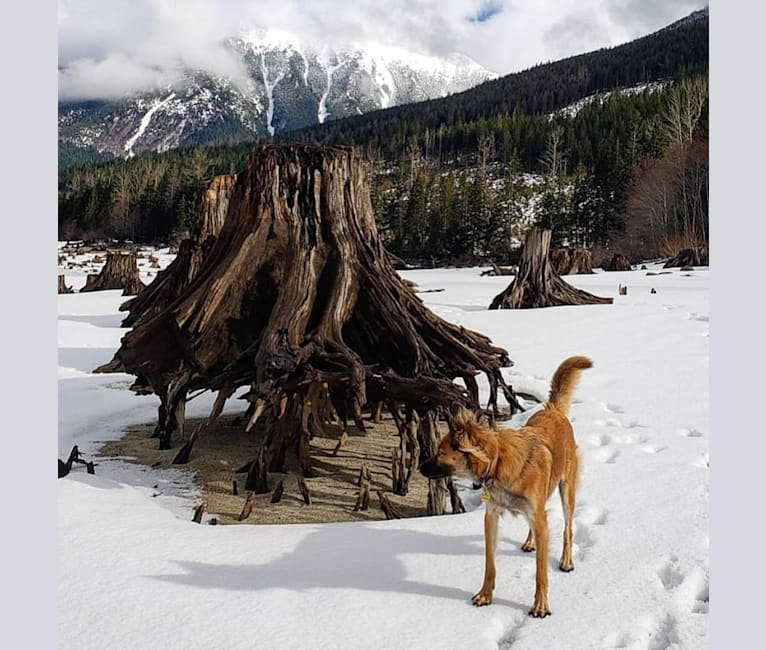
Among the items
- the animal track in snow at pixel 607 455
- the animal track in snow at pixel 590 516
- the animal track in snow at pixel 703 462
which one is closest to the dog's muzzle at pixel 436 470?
the animal track in snow at pixel 590 516

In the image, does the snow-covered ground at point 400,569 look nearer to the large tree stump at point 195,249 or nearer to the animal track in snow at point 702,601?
the animal track in snow at point 702,601

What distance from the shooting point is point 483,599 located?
3527 mm

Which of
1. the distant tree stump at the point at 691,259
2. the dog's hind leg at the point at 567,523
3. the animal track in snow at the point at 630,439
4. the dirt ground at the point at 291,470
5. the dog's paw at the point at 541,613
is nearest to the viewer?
the dog's paw at the point at 541,613

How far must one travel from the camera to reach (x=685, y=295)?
669 inches

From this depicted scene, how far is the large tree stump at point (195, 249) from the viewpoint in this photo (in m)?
9.55

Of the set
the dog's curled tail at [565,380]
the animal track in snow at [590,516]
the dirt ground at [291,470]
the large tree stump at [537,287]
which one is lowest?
the dirt ground at [291,470]

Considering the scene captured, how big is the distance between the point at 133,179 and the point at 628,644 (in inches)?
4286

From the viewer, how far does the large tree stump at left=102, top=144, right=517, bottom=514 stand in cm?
618

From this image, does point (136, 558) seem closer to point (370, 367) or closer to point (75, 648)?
point (75, 648)

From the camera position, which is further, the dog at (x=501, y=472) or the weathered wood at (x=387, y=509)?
the weathered wood at (x=387, y=509)

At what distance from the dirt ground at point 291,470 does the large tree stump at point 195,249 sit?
2016 millimetres

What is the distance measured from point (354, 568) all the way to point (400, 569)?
276 millimetres

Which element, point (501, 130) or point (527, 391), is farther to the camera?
point (501, 130)

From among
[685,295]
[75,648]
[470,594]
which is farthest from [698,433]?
[685,295]
